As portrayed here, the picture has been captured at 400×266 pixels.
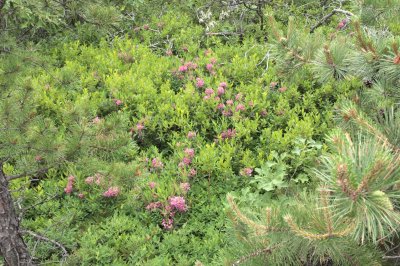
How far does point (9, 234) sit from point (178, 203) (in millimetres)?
1666

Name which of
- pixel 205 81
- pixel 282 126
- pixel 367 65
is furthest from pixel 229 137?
pixel 367 65

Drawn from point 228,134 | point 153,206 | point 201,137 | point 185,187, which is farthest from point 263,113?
point 153,206

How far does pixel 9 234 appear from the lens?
3113 mm

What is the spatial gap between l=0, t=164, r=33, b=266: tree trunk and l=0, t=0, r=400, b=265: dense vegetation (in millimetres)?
10

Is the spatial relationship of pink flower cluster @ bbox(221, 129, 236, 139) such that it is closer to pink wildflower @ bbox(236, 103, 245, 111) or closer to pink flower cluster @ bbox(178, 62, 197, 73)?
pink wildflower @ bbox(236, 103, 245, 111)

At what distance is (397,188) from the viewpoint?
1931 millimetres

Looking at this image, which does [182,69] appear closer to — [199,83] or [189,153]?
[199,83]

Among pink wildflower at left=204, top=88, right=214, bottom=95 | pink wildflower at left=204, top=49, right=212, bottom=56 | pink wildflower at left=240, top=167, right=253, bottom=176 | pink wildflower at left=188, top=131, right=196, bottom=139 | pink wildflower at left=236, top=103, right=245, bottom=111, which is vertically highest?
pink wildflower at left=204, top=49, right=212, bottom=56

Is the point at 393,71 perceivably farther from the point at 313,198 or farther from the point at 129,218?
the point at 129,218

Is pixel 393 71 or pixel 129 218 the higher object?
pixel 393 71

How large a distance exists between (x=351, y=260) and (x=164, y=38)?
5.89 meters

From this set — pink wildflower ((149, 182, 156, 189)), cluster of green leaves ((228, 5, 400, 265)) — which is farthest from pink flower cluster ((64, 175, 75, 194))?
cluster of green leaves ((228, 5, 400, 265))

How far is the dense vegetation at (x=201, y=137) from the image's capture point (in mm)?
2223

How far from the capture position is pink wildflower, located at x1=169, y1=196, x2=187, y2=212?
14.2 ft
